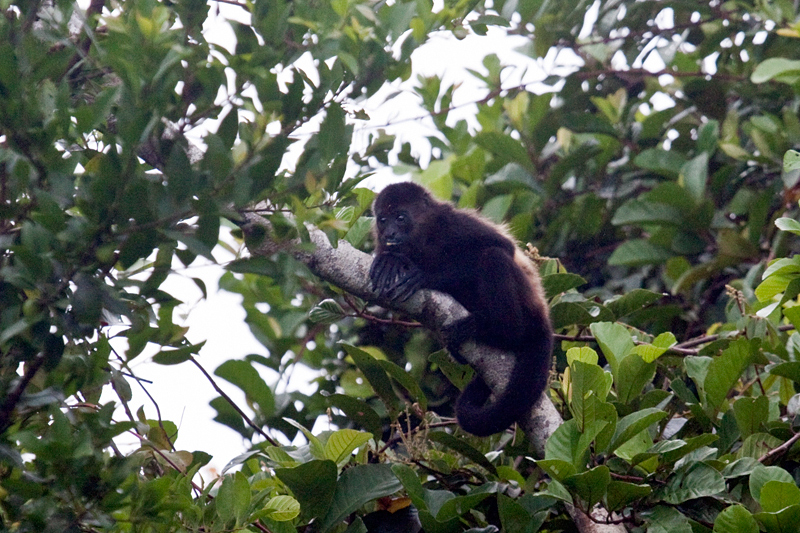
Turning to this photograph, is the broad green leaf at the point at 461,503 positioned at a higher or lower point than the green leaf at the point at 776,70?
lower

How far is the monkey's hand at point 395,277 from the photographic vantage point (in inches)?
113

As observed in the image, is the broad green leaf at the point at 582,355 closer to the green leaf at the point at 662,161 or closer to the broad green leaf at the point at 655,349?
the broad green leaf at the point at 655,349

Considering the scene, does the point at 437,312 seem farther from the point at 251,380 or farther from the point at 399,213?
the point at 399,213

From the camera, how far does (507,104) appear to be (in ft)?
15.4

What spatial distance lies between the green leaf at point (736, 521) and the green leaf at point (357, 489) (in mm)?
951

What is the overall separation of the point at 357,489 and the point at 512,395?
71 cm

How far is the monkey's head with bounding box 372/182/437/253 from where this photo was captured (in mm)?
4219

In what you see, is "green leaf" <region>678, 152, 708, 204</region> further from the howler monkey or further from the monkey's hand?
the monkey's hand

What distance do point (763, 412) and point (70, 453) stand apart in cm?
211

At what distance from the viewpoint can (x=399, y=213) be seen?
433 centimetres

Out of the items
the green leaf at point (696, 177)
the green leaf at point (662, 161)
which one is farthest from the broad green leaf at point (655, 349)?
the green leaf at point (662, 161)

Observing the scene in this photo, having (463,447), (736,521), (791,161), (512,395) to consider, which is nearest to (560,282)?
(512,395)

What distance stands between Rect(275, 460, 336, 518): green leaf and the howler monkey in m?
0.71

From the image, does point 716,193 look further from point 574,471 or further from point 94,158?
point 94,158
